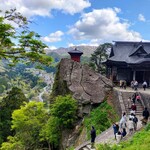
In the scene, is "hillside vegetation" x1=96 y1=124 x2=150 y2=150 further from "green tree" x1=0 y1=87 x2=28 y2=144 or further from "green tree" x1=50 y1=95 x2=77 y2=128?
"green tree" x1=0 y1=87 x2=28 y2=144

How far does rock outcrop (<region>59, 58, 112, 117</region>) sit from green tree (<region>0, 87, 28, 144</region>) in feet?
45.5

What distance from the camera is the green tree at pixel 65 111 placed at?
1147 inches

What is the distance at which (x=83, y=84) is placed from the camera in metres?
34.3

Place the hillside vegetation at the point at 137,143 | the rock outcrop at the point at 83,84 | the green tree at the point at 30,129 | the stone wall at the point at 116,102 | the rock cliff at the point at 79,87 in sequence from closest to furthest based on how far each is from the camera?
the hillside vegetation at the point at 137,143 < the rock cliff at the point at 79,87 < the stone wall at the point at 116,102 < the rock outcrop at the point at 83,84 < the green tree at the point at 30,129

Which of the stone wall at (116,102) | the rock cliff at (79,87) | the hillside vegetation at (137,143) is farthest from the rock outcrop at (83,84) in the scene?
the hillside vegetation at (137,143)

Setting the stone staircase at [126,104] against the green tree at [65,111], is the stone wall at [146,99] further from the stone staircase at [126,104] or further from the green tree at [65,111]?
the green tree at [65,111]

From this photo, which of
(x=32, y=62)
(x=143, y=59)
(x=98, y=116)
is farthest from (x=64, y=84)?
(x=32, y=62)

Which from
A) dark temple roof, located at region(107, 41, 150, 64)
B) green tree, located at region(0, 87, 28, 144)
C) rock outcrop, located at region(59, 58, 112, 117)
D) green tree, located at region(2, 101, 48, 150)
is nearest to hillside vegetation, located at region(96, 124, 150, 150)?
rock outcrop, located at region(59, 58, 112, 117)

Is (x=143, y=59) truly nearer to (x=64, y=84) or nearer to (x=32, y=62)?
(x=64, y=84)

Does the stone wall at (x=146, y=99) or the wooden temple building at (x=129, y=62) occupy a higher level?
the wooden temple building at (x=129, y=62)

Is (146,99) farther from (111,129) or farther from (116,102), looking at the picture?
(111,129)

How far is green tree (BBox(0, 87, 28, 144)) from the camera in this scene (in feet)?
148

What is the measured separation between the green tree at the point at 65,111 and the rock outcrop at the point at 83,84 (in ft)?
4.25

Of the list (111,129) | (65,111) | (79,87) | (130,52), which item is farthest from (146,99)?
(130,52)
